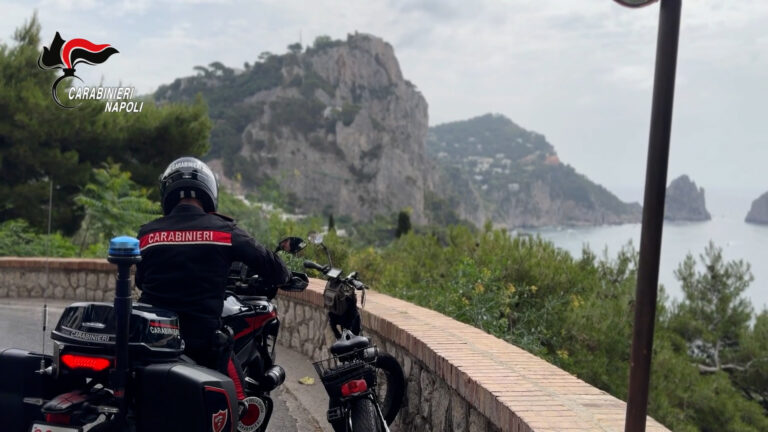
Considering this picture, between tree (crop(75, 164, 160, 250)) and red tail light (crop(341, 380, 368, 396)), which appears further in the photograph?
tree (crop(75, 164, 160, 250))

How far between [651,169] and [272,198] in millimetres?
12289

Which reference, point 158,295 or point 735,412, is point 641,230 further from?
point 735,412

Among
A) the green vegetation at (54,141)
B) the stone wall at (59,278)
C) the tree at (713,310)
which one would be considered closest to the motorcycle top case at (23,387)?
the stone wall at (59,278)

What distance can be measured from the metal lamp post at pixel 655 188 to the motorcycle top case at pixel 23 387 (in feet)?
7.25

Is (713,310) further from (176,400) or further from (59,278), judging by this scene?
(176,400)

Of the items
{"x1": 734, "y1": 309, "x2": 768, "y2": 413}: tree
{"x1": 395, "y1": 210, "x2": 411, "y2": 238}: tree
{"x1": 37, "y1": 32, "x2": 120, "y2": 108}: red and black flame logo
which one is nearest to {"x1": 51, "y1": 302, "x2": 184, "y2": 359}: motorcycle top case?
{"x1": 37, "y1": 32, "x2": 120, "y2": 108}: red and black flame logo

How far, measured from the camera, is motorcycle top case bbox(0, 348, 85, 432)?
3.07 metres

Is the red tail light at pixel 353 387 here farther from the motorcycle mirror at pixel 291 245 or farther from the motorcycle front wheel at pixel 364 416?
the motorcycle mirror at pixel 291 245

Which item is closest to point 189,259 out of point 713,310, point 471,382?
point 471,382

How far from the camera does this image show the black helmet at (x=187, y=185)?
3.90m

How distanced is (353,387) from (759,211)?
105m

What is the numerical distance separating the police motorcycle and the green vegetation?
1728cm

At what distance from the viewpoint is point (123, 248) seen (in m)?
2.96

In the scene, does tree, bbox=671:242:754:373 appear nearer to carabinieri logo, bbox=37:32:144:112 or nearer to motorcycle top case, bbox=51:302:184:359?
carabinieri logo, bbox=37:32:144:112
